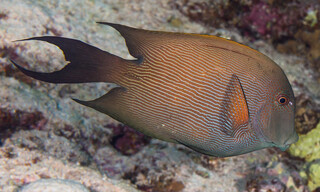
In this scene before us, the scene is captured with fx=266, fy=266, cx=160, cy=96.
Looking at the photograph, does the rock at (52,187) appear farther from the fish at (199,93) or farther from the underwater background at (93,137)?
the fish at (199,93)

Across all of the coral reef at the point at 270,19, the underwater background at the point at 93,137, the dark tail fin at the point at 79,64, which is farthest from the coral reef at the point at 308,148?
the dark tail fin at the point at 79,64

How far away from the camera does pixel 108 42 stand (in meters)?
3.90

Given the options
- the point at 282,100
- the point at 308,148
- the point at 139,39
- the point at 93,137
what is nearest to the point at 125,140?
the point at 93,137

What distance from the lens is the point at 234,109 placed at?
1899 millimetres

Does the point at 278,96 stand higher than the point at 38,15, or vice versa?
the point at 38,15

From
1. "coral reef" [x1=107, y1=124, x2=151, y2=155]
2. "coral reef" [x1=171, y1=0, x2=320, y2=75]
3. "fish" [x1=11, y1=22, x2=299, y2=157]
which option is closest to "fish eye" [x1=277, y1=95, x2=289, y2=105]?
"fish" [x1=11, y1=22, x2=299, y2=157]

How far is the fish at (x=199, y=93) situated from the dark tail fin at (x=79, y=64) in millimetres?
10

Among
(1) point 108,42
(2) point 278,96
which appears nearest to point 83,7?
(1) point 108,42

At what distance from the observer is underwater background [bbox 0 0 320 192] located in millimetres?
2557

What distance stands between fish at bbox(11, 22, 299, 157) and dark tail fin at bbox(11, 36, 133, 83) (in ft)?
0.03

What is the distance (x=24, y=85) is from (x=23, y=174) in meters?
1.13

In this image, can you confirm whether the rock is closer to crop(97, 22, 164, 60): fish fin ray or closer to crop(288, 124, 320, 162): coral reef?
crop(97, 22, 164, 60): fish fin ray

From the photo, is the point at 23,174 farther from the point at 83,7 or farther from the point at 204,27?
the point at 204,27

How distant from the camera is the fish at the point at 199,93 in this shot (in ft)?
6.22
